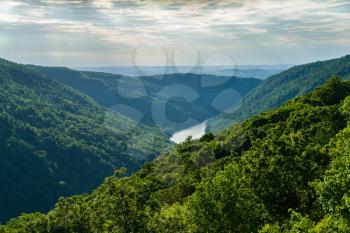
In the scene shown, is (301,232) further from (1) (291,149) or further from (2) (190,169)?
(2) (190,169)

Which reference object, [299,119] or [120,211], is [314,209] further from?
[299,119]

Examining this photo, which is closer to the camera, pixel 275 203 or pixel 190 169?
pixel 275 203

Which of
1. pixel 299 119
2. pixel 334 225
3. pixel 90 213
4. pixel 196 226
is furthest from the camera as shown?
pixel 299 119

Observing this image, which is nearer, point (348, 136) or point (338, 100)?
point (348, 136)

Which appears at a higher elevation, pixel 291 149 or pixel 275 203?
pixel 291 149

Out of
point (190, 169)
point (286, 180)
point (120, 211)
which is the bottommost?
point (190, 169)

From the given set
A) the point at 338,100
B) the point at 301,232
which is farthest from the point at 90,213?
the point at 338,100

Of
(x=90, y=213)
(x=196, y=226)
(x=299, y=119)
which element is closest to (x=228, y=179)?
(x=196, y=226)

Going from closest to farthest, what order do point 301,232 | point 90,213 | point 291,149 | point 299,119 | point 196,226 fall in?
point 301,232 → point 196,226 → point 291,149 → point 90,213 → point 299,119

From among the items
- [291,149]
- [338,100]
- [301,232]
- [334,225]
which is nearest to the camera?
[334,225]
